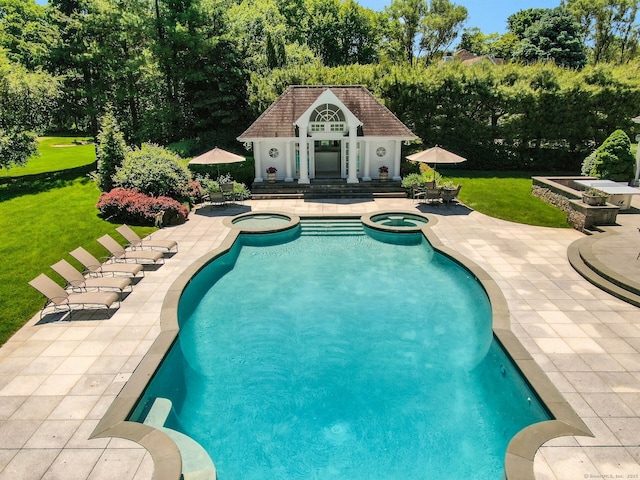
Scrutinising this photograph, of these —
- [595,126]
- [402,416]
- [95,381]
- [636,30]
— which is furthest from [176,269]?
[636,30]

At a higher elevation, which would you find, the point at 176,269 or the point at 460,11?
the point at 460,11

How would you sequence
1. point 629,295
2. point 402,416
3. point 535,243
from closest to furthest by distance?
point 402,416
point 629,295
point 535,243

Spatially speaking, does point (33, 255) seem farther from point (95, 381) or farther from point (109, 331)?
point (95, 381)

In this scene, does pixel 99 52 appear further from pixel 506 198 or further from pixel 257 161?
pixel 506 198

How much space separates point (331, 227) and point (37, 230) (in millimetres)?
12574

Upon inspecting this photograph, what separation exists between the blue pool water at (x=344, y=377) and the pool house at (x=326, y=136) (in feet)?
37.1

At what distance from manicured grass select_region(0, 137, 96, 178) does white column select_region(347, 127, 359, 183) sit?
18113mm

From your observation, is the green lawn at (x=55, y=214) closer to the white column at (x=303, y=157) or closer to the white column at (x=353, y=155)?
the white column at (x=353, y=155)

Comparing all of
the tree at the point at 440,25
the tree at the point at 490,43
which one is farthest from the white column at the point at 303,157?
the tree at the point at 490,43

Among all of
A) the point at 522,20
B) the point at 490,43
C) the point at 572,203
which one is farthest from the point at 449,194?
the point at 522,20

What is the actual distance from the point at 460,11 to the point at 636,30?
25.7 metres

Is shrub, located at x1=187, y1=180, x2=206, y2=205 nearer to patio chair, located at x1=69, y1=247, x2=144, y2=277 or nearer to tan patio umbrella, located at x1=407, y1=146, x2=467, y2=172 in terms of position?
patio chair, located at x1=69, y1=247, x2=144, y2=277

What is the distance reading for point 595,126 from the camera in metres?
31.1

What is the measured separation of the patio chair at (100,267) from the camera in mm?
13828
